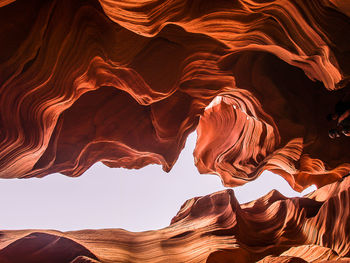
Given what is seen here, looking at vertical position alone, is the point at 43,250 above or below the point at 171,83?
below

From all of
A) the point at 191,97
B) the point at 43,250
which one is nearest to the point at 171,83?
the point at 191,97

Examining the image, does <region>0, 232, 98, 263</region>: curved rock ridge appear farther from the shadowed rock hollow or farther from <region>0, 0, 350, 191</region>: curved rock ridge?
<region>0, 0, 350, 191</region>: curved rock ridge

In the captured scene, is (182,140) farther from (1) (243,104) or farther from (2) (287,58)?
(2) (287,58)

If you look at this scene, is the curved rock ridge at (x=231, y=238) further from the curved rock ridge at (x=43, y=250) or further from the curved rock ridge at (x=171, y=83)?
the curved rock ridge at (x=171, y=83)

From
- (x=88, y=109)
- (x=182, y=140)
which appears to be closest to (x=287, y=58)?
(x=182, y=140)

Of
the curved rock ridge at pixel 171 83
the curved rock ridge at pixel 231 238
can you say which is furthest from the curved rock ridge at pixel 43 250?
the curved rock ridge at pixel 171 83

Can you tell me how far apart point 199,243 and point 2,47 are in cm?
407

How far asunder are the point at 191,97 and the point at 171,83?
113 centimetres

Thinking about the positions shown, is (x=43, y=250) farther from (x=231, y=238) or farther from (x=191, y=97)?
(x=191, y=97)

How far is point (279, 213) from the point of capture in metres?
6.00

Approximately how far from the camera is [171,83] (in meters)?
4.84

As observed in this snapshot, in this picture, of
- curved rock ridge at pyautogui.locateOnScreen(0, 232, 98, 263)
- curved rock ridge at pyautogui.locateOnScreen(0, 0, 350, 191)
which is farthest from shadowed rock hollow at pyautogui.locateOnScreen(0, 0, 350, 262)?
curved rock ridge at pyautogui.locateOnScreen(0, 232, 98, 263)

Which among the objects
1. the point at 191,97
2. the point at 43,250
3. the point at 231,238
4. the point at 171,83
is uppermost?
the point at 171,83

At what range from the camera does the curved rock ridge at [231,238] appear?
164 inches
